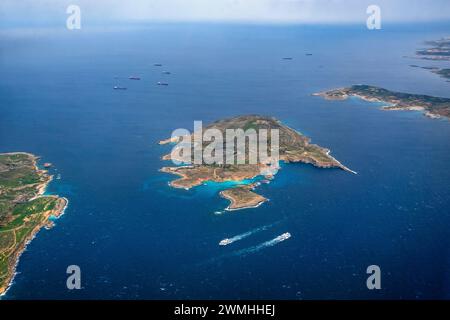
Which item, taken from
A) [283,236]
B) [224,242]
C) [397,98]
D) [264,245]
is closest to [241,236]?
[224,242]

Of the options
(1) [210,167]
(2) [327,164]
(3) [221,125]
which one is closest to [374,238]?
(2) [327,164]

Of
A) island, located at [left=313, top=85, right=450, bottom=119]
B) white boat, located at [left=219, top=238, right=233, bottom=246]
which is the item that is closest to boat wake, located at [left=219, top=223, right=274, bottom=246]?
white boat, located at [left=219, top=238, right=233, bottom=246]

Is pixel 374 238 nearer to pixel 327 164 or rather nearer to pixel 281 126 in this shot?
pixel 327 164

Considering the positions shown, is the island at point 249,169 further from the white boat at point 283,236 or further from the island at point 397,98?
the island at point 397,98

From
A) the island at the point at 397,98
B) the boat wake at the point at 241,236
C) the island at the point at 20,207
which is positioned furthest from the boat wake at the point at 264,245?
the island at the point at 397,98

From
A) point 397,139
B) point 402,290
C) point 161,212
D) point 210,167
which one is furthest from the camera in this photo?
point 397,139

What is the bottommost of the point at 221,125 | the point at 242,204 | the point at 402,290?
the point at 402,290

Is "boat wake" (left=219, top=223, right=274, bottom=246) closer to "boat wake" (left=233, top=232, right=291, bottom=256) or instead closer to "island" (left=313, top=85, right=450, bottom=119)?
"boat wake" (left=233, top=232, right=291, bottom=256)
